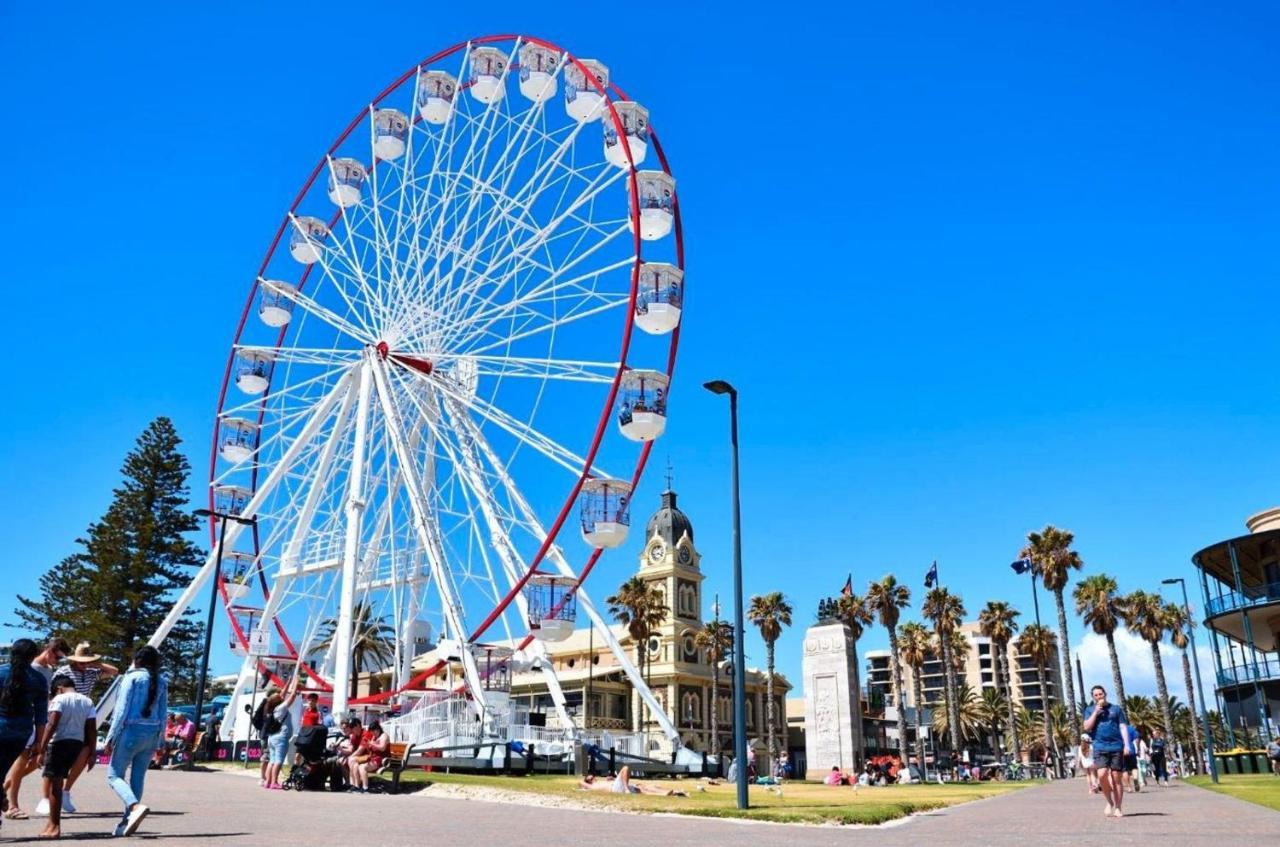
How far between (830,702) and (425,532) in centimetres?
2374

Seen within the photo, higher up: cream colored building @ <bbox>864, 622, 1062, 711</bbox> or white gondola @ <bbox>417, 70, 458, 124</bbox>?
white gondola @ <bbox>417, 70, 458, 124</bbox>

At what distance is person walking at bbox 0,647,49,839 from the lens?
835cm

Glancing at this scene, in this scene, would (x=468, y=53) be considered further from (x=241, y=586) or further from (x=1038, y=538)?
(x=1038, y=538)

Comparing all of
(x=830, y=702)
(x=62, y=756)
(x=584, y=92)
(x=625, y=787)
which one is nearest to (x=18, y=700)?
(x=62, y=756)

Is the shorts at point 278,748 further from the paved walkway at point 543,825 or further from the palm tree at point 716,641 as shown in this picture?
the palm tree at point 716,641

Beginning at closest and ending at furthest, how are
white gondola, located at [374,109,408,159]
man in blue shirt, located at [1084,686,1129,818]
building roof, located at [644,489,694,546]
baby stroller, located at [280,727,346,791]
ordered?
man in blue shirt, located at [1084,686,1129,818] → baby stroller, located at [280,727,346,791] → white gondola, located at [374,109,408,159] → building roof, located at [644,489,694,546]

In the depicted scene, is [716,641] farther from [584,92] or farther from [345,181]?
[584,92]

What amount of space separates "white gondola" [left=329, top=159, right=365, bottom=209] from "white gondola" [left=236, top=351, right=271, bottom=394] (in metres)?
6.33

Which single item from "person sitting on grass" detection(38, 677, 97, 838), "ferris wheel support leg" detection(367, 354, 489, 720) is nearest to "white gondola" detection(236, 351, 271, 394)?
"ferris wheel support leg" detection(367, 354, 489, 720)

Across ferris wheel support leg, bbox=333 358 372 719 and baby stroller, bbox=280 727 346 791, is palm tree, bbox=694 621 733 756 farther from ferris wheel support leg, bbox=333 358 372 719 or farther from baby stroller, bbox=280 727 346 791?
baby stroller, bbox=280 727 346 791

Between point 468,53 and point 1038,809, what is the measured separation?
90.7ft

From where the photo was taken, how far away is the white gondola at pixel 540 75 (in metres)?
31.9

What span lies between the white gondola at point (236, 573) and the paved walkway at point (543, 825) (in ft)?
73.4

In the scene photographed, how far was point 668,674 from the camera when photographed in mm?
79438
